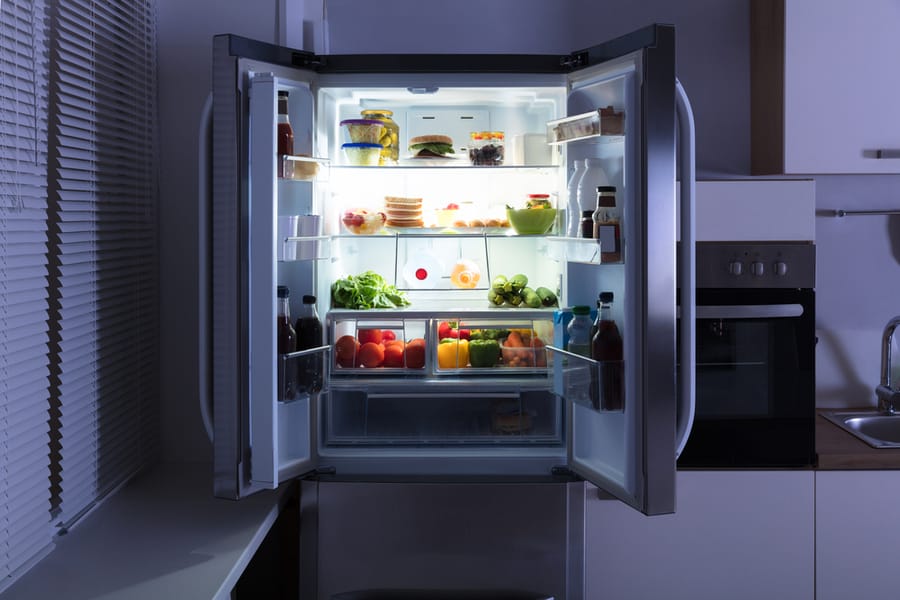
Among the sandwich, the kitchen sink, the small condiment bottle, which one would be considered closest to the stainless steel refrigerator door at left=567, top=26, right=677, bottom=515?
the small condiment bottle

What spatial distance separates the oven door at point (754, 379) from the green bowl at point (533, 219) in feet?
1.66

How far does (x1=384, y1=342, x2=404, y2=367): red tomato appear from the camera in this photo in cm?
224

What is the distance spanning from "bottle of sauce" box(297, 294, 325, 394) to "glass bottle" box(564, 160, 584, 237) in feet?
2.22

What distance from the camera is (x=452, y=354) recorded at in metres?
2.24

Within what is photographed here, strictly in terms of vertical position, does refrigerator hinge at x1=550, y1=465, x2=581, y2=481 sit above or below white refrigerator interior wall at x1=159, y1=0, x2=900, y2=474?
below

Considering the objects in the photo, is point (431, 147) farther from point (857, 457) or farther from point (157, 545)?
point (857, 457)

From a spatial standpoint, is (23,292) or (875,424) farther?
(875,424)

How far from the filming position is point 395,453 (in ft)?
7.23

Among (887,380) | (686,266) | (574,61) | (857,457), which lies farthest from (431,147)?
(887,380)

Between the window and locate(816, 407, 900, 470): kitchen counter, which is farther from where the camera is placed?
locate(816, 407, 900, 470): kitchen counter

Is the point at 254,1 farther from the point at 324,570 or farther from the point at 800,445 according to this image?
the point at 800,445

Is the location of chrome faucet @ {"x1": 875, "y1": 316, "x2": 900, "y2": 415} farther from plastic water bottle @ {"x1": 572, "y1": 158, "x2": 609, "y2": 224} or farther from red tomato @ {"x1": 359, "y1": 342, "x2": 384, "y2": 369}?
red tomato @ {"x1": 359, "y1": 342, "x2": 384, "y2": 369}

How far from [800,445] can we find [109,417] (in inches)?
73.5

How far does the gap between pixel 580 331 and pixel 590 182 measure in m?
0.37
